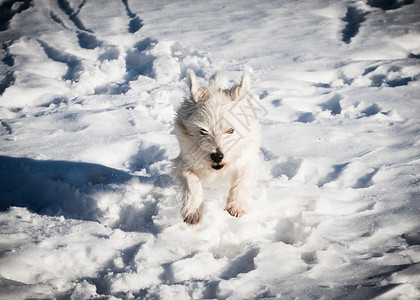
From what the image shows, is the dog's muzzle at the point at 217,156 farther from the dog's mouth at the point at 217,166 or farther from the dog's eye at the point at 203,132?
the dog's eye at the point at 203,132

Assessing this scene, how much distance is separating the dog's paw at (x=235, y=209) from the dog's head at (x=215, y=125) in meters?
0.33

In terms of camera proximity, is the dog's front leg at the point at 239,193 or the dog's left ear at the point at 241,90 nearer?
the dog's front leg at the point at 239,193

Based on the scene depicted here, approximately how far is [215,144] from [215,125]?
0.17m

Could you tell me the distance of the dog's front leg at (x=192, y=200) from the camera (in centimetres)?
259

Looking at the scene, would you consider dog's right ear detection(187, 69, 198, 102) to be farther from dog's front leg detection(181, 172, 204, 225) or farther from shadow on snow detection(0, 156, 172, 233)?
shadow on snow detection(0, 156, 172, 233)

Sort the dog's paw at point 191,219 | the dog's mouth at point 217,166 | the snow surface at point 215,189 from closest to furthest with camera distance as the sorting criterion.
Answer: the snow surface at point 215,189
the dog's paw at point 191,219
the dog's mouth at point 217,166

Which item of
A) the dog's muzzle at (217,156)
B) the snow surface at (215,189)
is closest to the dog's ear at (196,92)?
the dog's muzzle at (217,156)

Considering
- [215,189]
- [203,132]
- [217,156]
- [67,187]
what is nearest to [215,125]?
[203,132]

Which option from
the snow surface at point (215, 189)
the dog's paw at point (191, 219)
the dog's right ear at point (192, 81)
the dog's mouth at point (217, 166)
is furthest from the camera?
the dog's right ear at point (192, 81)

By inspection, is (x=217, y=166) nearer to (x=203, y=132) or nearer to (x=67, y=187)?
(x=203, y=132)

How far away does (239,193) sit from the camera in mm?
2713

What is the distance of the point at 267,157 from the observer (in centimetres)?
375

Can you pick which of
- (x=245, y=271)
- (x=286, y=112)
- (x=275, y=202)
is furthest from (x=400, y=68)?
(x=245, y=271)

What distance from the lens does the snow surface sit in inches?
81.2
